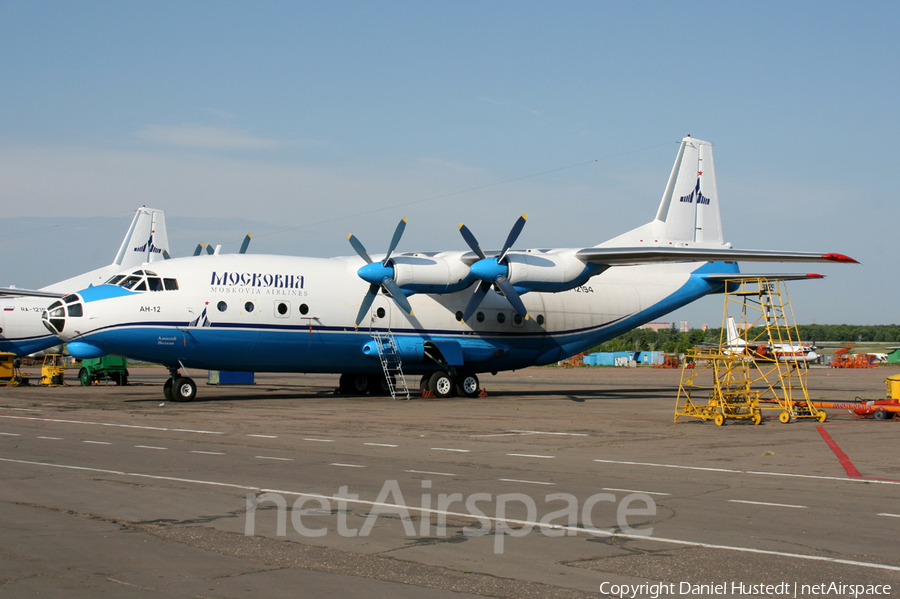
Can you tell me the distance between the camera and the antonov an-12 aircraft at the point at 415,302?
27.1m

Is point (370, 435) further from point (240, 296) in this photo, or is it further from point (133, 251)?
point (133, 251)

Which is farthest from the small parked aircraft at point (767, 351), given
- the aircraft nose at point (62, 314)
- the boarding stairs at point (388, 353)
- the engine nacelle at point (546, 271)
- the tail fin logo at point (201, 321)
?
the aircraft nose at point (62, 314)

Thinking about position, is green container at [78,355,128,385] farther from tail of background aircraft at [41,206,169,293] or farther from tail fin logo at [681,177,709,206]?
tail fin logo at [681,177,709,206]

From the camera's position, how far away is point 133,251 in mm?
50312

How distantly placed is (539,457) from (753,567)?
25.2 feet

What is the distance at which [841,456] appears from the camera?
49.5 feet

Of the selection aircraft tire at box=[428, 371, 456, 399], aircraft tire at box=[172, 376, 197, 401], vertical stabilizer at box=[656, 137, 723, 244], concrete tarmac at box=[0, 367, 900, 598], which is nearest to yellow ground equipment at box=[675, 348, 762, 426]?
concrete tarmac at box=[0, 367, 900, 598]

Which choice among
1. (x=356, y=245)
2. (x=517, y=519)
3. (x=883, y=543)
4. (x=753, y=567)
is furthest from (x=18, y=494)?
(x=356, y=245)

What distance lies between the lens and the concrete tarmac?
22.6 feet

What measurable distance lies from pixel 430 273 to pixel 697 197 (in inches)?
539

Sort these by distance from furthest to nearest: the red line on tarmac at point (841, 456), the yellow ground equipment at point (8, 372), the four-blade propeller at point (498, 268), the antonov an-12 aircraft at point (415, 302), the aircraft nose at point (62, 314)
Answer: the yellow ground equipment at point (8, 372) → the four-blade propeller at point (498, 268) → the antonov an-12 aircraft at point (415, 302) → the aircraft nose at point (62, 314) → the red line on tarmac at point (841, 456)

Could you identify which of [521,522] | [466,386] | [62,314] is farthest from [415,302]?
[521,522]

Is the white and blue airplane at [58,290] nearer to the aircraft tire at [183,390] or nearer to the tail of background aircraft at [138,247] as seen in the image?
the tail of background aircraft at [138,247]

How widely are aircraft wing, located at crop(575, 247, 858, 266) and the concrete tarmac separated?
8906 mm
